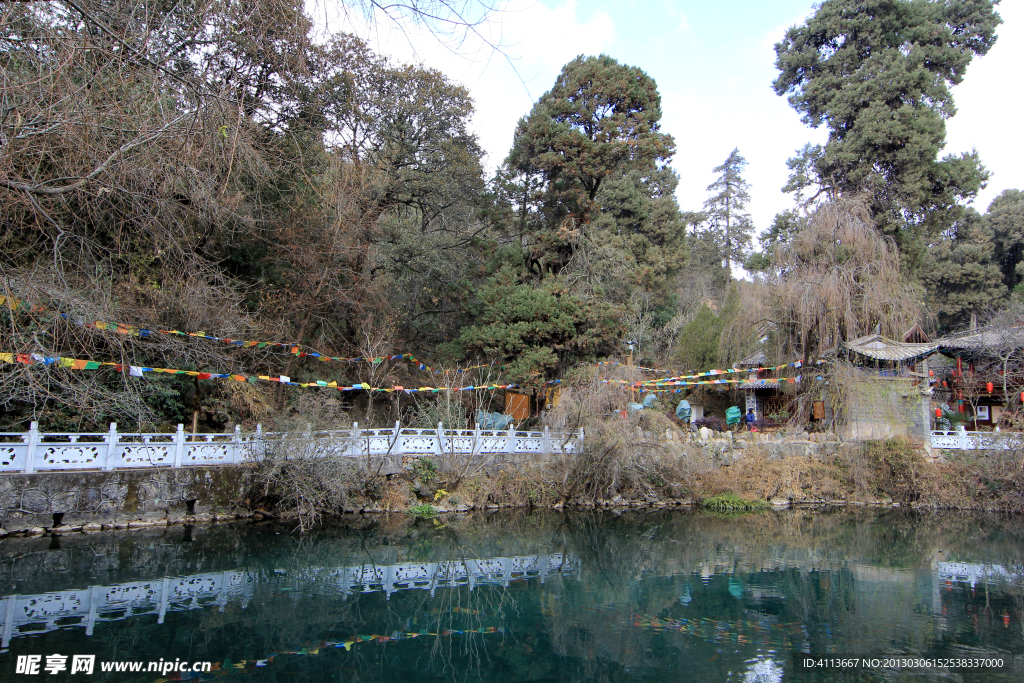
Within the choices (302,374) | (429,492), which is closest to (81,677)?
(429,492)

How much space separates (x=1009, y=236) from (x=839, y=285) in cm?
1855

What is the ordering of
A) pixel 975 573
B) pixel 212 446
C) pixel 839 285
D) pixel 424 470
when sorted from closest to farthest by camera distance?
1. pixel 975 573
2. pixel 212 446
3. pixel 424 470
4. pixel 839 285

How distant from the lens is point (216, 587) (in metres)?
7.95

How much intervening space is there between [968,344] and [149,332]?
72.3 feet

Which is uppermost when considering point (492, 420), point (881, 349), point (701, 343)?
point (701, 343)

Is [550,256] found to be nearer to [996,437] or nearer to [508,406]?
[508,406]

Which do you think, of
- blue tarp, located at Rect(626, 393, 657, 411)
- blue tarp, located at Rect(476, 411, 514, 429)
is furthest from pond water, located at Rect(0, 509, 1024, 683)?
blue tarp, located at Rect(626, 393, 657, 411)

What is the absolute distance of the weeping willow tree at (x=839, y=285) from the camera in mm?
15547

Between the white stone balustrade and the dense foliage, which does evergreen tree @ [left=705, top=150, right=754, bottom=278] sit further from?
the white stone balustrade

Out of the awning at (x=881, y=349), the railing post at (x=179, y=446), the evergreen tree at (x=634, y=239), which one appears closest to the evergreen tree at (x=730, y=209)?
the evergreen tree at (x=634, y=239)

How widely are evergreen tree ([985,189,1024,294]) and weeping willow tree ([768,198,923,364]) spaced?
1668cm

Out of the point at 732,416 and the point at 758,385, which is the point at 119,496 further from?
the point at 758,385

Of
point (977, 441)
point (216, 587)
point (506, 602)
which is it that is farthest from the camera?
point (977, 441)

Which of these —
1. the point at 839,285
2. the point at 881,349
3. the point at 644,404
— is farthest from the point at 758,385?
the point at 644,404
